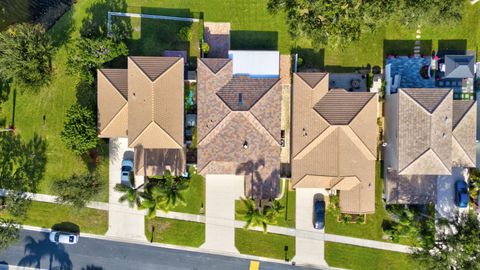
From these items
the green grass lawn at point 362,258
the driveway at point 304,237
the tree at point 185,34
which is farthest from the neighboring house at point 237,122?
the green grass lawn at point 362,258

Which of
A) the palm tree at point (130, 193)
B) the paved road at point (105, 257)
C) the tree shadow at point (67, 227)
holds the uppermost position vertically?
the palm tree at point (130, 193)

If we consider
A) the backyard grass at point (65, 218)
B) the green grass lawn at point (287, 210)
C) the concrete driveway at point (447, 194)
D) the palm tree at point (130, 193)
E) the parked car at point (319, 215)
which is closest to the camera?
the palm tree at point (130, 193)

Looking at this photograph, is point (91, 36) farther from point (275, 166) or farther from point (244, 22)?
point (275, 166)

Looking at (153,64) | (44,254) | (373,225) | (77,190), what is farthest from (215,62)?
(44,254)

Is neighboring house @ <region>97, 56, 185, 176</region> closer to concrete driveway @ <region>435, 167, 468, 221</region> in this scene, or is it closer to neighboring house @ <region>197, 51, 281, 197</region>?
neighboring house @ <region>197, 51, 281, 197</region>

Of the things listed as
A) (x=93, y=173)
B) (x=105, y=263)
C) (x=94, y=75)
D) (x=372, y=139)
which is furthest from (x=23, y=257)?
(x=372, y=139)

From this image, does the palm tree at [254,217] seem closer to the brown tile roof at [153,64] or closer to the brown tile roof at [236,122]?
the brown tile roof at [236,122]
